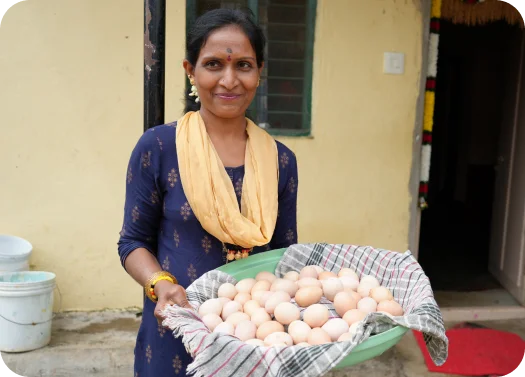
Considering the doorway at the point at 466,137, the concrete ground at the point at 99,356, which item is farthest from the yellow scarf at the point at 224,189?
the doorway at the point at 466,137

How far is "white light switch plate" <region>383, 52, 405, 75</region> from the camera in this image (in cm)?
418

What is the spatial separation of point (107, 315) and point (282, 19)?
259 centimetres

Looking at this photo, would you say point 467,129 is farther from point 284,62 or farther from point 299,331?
point 299,331

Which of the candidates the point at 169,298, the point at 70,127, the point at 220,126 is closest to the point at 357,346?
the point at 169,298

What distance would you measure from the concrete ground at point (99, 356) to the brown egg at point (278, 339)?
241 cm

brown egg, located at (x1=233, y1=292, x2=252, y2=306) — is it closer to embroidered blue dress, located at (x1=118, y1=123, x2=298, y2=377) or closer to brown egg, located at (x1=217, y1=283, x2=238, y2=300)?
brown egg, located at (x1=217, y1=283, x2=238, y2=300)

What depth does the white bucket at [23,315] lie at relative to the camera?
358 cm

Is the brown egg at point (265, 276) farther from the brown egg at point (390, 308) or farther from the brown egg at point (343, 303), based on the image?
the brown egg at point (390, 308)

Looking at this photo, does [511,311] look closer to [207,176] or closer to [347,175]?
[347,175]

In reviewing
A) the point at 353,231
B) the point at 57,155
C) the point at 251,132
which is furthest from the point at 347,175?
the point at 251,132

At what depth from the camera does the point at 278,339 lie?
55.8 inches

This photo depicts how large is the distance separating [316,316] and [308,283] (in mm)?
175

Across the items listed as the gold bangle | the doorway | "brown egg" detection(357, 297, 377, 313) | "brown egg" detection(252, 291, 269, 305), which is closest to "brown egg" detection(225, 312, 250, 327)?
"brown egg" detection(252, 291, 269, 305)

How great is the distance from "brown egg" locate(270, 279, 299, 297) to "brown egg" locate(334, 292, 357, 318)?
0.14 m
